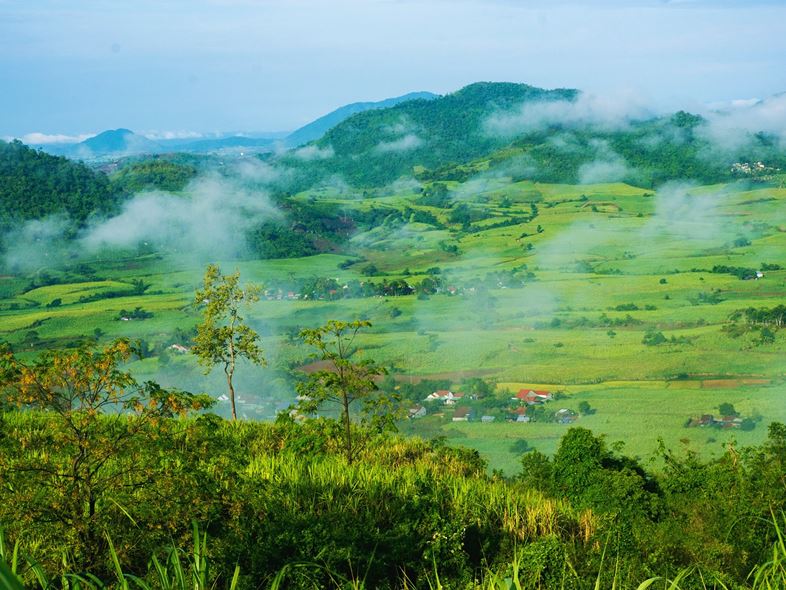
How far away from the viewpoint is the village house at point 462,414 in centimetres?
2367

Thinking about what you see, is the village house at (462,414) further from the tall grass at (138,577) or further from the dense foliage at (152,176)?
the dense foliage at (152,176)

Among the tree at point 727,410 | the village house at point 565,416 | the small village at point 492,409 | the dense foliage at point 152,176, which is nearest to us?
the tree at point 727,410

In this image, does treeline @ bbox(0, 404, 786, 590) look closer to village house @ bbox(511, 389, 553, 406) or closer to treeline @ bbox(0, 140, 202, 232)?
village house @ bbox(511, 389, 553, 406)

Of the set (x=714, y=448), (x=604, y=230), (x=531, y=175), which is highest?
(x=531, y=175)

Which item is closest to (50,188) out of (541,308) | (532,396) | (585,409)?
(541,308)

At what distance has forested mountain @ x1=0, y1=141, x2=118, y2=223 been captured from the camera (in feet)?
143

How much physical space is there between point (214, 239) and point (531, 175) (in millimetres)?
Result: 30054

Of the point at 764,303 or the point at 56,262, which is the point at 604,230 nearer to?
the point at 764,303

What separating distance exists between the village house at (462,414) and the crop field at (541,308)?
25 centimetres

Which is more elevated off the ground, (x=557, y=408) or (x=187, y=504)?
(x=187, y=504)

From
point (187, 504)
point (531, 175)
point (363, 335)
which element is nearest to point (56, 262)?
point (363, 335)

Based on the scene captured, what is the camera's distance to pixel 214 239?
179 ft

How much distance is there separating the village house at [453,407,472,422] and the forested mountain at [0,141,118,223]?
30.2m

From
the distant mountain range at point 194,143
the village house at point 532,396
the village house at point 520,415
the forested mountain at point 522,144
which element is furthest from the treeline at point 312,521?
the distant mountain range at point 194,143
